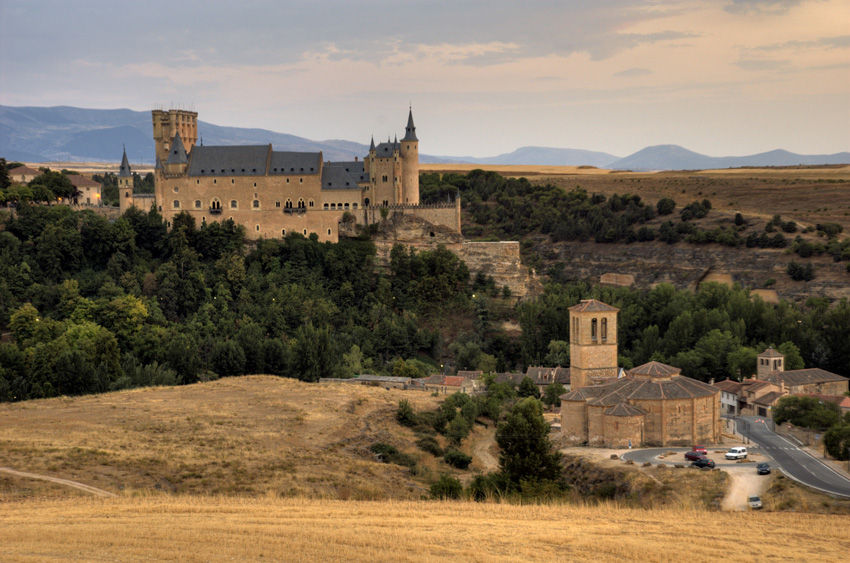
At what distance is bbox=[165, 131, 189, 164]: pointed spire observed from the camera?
80.7 metres

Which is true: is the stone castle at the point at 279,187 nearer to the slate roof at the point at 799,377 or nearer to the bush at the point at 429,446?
the slate roof at the point at 799,377

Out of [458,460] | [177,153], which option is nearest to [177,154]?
[177,153]

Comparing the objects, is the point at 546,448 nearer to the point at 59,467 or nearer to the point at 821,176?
the point at 59,467

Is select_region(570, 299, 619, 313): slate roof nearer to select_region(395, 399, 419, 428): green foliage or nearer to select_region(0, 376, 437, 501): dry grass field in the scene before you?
select_region(395, 399, 419, 428): green foliage

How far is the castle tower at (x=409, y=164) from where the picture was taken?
3199 inches

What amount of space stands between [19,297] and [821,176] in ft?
332

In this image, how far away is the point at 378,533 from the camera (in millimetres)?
22062

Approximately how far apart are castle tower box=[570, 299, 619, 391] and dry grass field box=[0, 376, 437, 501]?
10.9 m

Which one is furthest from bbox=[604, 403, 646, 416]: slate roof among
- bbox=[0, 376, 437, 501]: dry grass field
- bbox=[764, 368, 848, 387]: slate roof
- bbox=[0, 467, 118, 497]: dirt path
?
bbox=[0, 467, 118, 497]: dirt path

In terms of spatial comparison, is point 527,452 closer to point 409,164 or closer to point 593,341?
point 593,341

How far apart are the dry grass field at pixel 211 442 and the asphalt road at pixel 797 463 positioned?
14.8m

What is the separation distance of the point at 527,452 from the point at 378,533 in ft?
46.0

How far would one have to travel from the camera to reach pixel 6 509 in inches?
923

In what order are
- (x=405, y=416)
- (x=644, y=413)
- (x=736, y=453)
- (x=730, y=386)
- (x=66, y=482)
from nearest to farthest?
(x=66, y=482) < (x=736, y=453) < (x=644, y=413) < (x=405, y=416) < (x=730, y=386)
